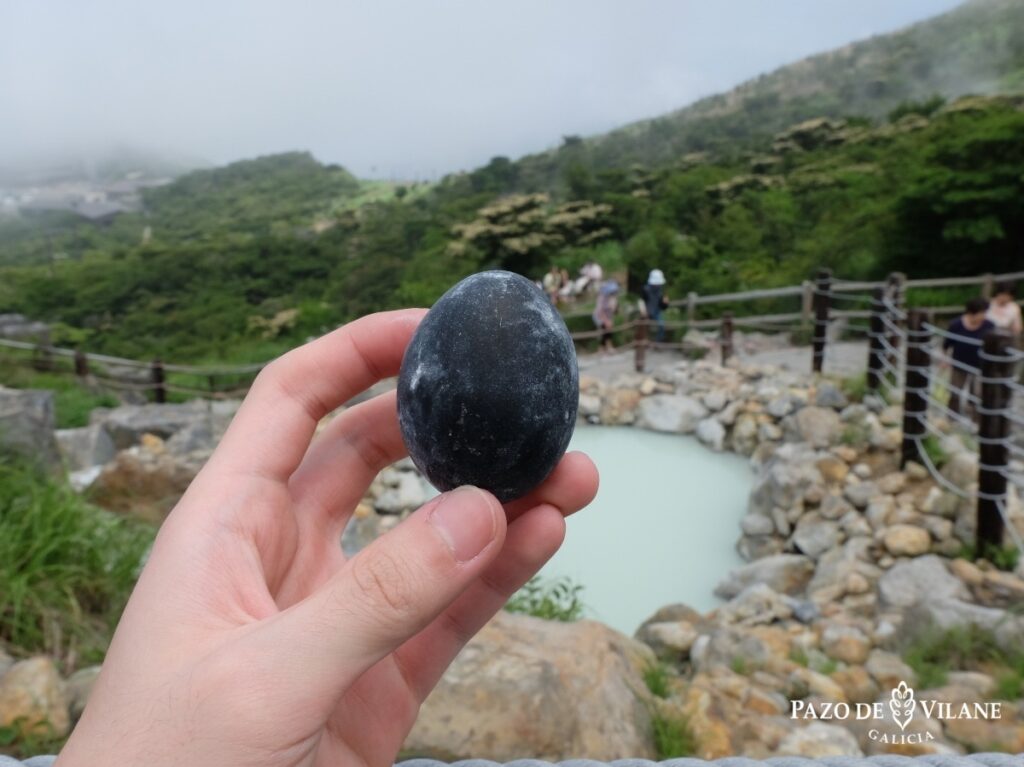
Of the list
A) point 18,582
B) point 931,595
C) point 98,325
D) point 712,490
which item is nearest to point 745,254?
point 712,490

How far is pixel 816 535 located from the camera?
4215 millimetres

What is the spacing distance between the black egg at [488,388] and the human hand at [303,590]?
144mm

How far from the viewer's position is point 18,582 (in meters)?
2.47

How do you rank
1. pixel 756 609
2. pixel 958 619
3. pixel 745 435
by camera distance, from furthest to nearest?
pixel 745 435
pixel 756 609
pixel 958 619

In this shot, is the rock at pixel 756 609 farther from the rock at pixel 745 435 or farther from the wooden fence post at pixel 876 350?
the wooden fence post at pixel 876 350

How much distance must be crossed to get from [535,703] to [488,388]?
1.33 metres

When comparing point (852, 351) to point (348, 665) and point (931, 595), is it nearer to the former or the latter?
point (931, 595)

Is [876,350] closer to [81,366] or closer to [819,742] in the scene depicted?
[819,742]

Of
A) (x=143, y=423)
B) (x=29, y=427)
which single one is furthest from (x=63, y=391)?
(x=29, y=427)

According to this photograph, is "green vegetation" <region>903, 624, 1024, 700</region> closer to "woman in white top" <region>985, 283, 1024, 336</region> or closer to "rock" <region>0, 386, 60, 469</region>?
"woman in white top" <region>985, 283, 1024, 336</region>

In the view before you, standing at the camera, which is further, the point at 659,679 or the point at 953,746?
the point at 659,679

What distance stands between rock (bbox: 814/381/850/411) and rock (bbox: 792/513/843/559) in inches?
50.0

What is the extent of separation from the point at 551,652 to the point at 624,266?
39.0ft

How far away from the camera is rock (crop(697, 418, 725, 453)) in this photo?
227 inches
